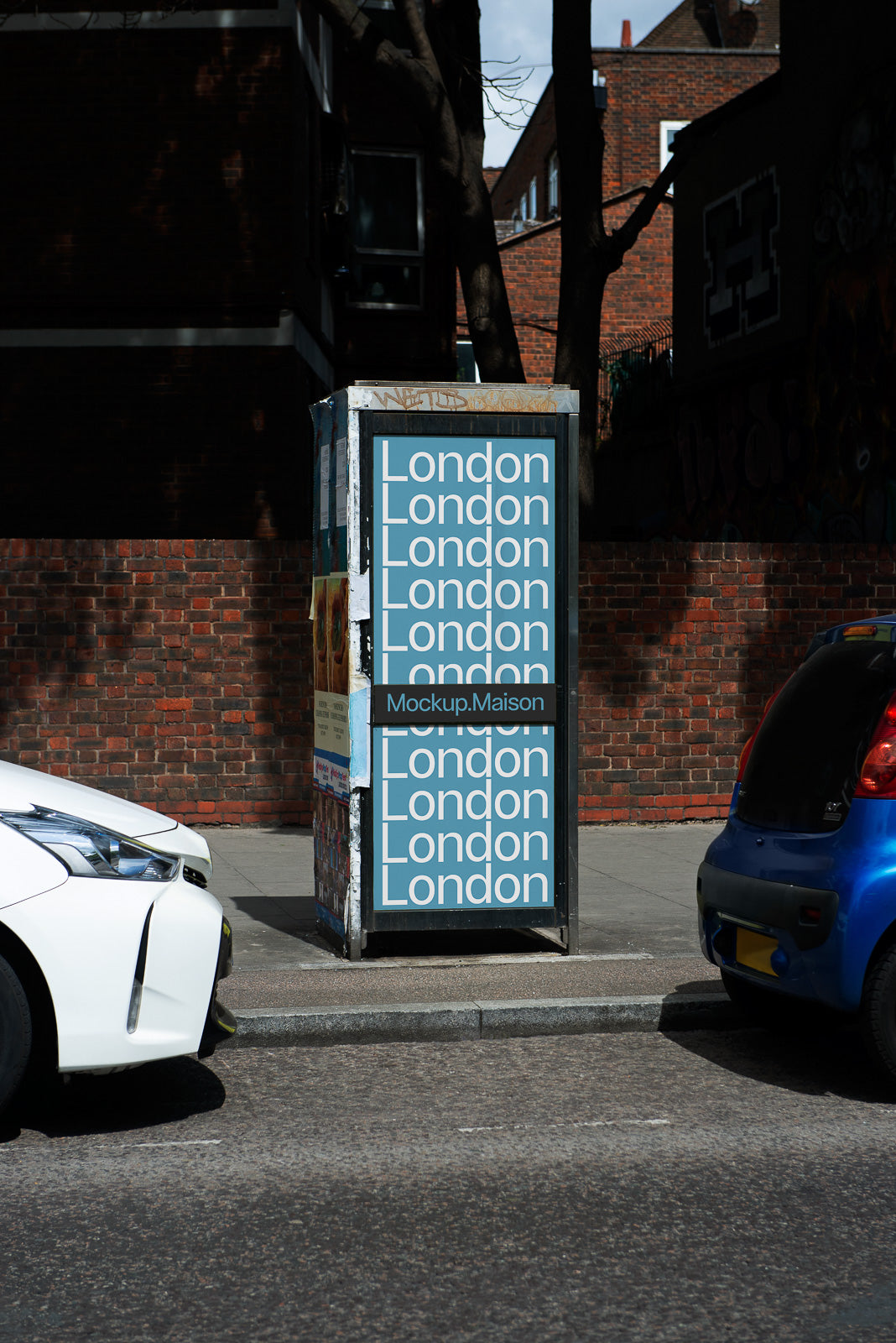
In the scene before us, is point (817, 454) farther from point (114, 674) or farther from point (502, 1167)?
point (502, 1167)

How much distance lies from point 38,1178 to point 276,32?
44.8ft

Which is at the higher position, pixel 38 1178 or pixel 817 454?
pixel 817 454

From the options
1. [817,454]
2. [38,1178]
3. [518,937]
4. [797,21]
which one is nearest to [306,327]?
[817,454]

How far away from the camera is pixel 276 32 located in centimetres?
1538

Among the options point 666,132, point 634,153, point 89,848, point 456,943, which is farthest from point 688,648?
point 666,132

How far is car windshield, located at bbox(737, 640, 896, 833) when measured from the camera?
5285 mm

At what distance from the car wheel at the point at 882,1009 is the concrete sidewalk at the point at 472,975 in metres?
1.23

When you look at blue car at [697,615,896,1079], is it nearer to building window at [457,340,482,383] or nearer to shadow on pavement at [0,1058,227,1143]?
shadow on pavement at [0,1058,227,1143]

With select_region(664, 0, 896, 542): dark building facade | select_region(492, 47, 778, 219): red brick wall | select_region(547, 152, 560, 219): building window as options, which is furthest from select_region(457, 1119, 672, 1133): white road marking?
select_region(547, 152, 560, 219): building window

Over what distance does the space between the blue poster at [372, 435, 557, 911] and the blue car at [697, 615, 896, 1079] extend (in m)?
1.50

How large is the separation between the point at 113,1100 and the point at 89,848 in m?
1.06

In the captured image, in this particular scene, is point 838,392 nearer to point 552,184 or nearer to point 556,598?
point 556,598

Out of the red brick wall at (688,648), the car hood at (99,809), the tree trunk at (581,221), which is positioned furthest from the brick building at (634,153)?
the car hood at (99,809)

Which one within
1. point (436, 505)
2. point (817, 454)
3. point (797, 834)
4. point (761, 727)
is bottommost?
point (797, 834)
